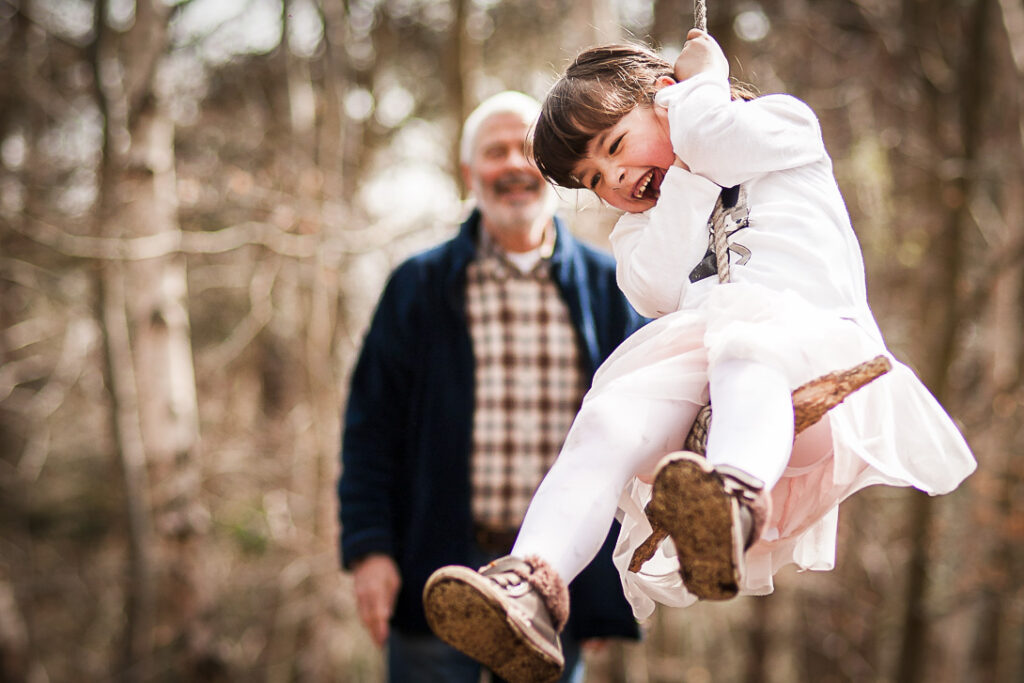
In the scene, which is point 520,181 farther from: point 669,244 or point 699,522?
point 699,522

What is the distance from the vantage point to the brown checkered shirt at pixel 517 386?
215 cm

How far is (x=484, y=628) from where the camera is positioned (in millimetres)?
1063

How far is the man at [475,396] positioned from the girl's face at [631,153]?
829mm

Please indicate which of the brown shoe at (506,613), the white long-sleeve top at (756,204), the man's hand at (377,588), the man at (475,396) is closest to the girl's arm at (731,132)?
the white long-sleeve top at (756,204)

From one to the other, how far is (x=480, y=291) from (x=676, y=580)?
116 centimetres

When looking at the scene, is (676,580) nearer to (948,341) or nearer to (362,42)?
(948,341)

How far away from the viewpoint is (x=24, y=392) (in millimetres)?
6441

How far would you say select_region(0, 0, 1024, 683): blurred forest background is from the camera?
394cm

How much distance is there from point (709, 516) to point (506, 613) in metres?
0.28

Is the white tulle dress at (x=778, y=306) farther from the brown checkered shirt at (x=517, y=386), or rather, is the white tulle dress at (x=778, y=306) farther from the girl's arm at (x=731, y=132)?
the brown checkered shirt at (x=517, y=386)

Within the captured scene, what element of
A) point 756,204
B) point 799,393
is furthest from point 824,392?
point 756,204

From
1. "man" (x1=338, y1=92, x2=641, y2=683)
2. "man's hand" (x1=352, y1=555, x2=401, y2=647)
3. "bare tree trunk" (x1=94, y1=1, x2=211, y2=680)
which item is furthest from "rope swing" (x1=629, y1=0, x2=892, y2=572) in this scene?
"bare tree trunk" (x1=94, y1=1, x2=211, y2=680)

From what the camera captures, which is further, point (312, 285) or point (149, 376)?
point (312, 285)

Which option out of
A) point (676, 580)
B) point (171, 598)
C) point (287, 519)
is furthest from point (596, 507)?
point (287, 519)
